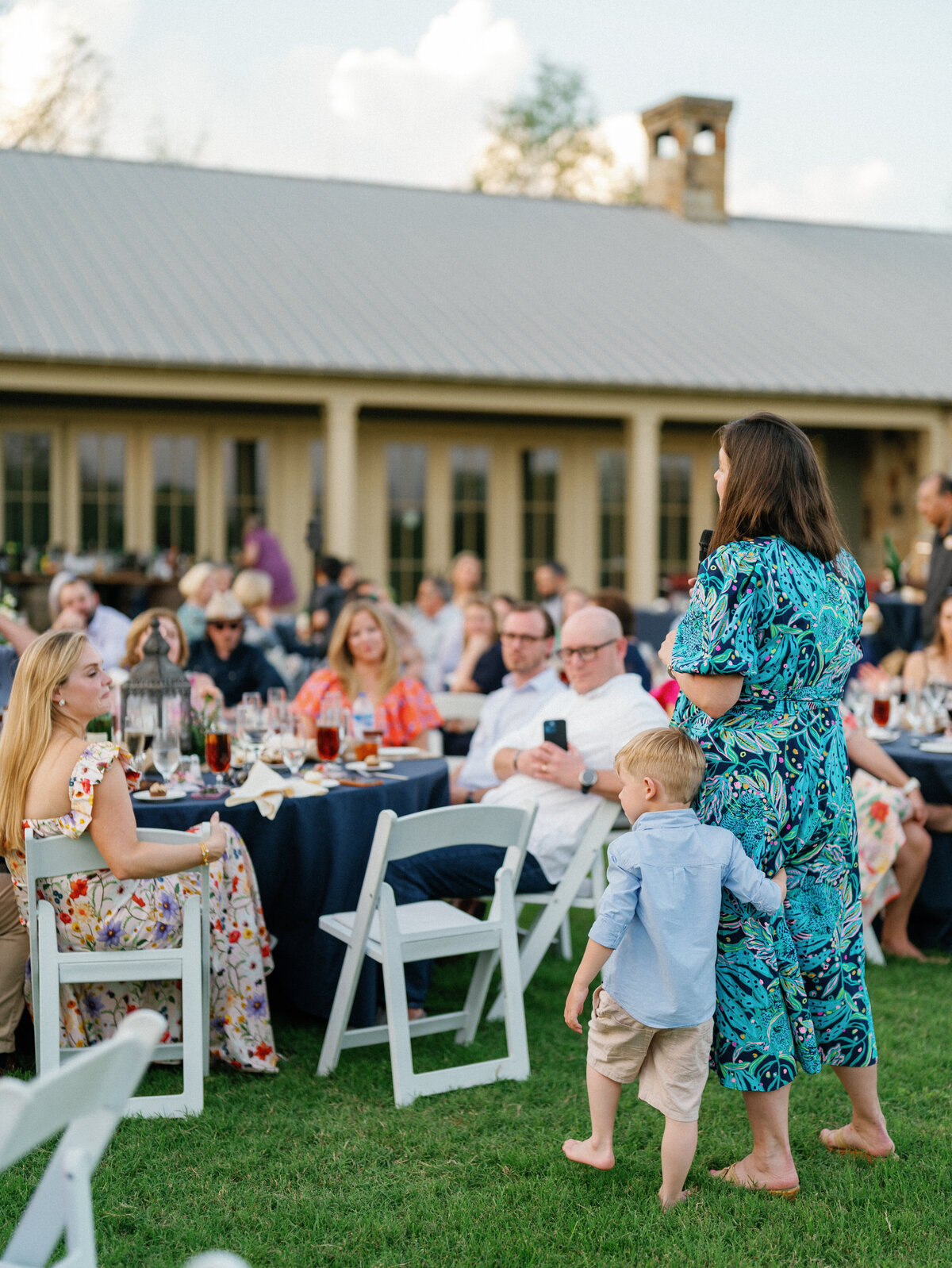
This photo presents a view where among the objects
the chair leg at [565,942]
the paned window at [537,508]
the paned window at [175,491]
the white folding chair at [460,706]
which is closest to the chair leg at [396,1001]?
the chair leg at [565,942]

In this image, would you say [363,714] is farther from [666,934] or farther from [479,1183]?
[666,934]

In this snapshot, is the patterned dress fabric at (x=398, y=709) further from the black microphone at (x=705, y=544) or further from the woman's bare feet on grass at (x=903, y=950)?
the black microphone at (x=705, y=544)

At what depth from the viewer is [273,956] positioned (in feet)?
14.2

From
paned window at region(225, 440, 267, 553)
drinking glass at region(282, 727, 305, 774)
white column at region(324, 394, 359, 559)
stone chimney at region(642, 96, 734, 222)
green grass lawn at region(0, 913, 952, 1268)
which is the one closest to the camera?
green grass lawn at region(0, 913, 952, 1268)

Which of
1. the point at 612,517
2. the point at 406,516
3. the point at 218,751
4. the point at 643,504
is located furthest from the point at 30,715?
the point at 612,517

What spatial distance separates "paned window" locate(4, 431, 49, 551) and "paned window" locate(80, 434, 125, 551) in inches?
14.5

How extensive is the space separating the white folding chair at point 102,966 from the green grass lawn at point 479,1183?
0.30 ft

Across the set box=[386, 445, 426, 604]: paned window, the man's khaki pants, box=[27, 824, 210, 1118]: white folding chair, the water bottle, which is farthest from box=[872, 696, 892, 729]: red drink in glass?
box=[386, 445, 426, 604]: paned window

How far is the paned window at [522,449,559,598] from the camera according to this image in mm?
13836

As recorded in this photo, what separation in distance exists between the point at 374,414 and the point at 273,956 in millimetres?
9570

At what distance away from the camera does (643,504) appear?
12.4 metres

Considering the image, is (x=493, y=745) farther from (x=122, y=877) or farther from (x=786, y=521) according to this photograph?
(x=786, y=521)

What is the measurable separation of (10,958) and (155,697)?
111 centimetres

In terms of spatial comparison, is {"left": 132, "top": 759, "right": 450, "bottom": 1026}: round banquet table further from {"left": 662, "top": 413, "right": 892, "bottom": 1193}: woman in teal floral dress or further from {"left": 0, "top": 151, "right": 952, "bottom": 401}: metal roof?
{"left": 0, "top": 151, "right": 952, "bottom": 401}: metal roof
